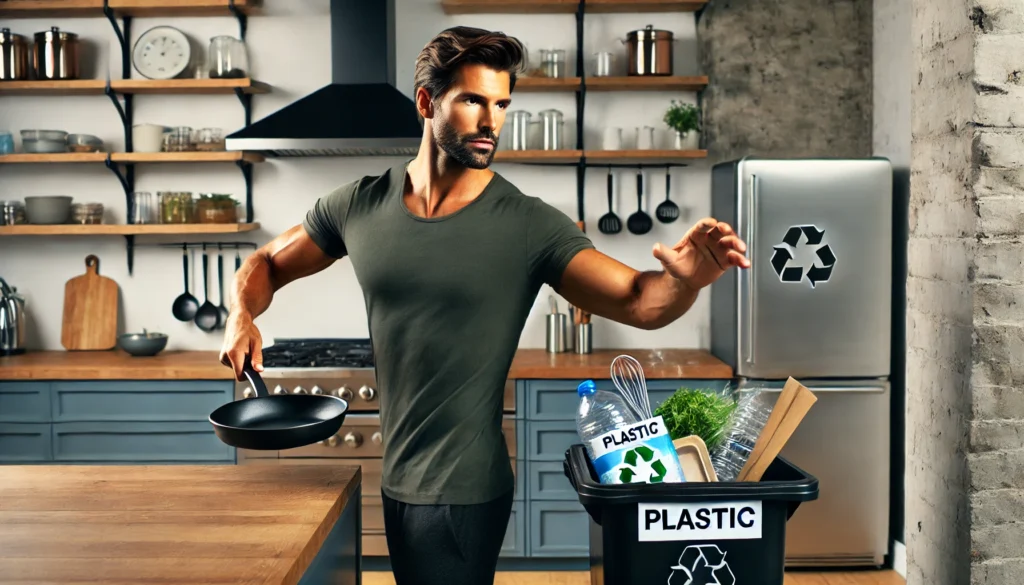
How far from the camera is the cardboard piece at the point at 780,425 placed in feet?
5.15

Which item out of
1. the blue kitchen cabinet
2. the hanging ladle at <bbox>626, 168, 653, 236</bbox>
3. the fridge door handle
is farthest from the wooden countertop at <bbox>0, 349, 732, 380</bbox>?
the hanging ladle at <bbox>626, 168, 653, 236</bbox>

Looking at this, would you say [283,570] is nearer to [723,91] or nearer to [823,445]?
[823,445]

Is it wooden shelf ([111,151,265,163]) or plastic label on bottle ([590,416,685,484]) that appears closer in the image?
plastic label on bottle ([590,416,685,484])

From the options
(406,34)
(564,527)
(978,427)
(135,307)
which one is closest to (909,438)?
(978,427)

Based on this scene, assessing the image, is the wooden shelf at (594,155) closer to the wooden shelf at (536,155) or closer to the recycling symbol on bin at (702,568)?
the wooden shelf at (536,155)

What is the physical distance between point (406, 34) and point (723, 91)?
1.46 m

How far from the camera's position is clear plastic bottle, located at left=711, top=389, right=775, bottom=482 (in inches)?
65.5

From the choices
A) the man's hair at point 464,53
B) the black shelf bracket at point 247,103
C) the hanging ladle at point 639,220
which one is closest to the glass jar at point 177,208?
the black shelf bracket at point 247,103

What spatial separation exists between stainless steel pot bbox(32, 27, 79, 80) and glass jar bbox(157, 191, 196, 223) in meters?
0.69

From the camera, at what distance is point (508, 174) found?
4.32 m

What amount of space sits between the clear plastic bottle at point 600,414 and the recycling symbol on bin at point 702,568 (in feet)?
0.79

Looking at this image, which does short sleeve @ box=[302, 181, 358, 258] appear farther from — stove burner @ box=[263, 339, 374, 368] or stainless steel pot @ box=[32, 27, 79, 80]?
stainless steel pot @ box=[32, 27, 79, 80]

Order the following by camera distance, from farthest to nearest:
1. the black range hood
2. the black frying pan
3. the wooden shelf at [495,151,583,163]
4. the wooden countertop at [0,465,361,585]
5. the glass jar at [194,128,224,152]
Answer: the glass jar at [194,128,224,152]
the wooden shelf at [495,151,583,163]
the black range hood
the black frying pan
the wooden countertop at [0,465,361,585]

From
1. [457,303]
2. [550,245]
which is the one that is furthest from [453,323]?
[550,245]
